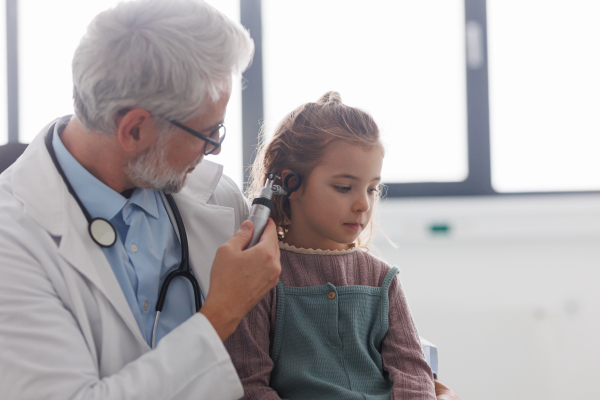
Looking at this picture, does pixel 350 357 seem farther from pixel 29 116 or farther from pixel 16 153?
pixel 29 116

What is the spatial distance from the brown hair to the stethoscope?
0.33 meters

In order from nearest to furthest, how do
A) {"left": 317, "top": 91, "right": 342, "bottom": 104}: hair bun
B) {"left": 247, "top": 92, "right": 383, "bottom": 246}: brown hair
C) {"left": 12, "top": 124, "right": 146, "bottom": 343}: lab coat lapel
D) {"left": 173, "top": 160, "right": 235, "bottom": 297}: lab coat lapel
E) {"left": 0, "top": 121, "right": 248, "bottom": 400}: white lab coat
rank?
{"left": 0, "top": 121, "right": 248, "bottom": 400}: white lab coat → {"left": 12, "top": 124, "right": 146, "bottom": 343}: lab coat lapel → {"left": 173, "top": 160, "right": 235, "bottom": 297}: lab coat lapel → {"left": 247, "top": 92, "right": 383, "bottom": 246}: brown hair → {"left": 317, "top": 91, "right": 342, "bottom": 104}: hair bun

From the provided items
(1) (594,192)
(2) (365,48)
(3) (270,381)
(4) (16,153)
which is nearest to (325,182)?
(3) (270,381)

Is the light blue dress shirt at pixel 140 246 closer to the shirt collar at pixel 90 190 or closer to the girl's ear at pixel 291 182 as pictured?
the shirt collar at pixel 90 190

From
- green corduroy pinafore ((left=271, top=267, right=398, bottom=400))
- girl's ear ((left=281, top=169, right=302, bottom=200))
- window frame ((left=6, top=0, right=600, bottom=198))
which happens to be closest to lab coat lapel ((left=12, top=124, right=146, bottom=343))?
green corduroy pinafore ((left=271, top=267, right=398, bottom=400))

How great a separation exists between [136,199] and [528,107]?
81.8 inches

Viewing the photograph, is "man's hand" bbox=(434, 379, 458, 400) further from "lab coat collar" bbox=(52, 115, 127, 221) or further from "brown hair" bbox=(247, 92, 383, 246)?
"lab coat collar" bbox=(52, 115, 127, 221)

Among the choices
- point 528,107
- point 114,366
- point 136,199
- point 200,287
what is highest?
point 528,107

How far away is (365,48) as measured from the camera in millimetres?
2367

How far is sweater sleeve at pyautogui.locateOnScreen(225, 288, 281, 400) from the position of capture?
1058mm

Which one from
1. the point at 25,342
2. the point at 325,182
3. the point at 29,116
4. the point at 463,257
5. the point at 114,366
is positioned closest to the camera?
the point at 25,342

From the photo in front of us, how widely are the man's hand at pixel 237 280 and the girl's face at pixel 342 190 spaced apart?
271 millimetres

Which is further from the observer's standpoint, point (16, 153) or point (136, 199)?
point (16, 153)

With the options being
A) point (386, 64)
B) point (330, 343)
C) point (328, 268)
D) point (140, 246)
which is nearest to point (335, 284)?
point (328, 268)
